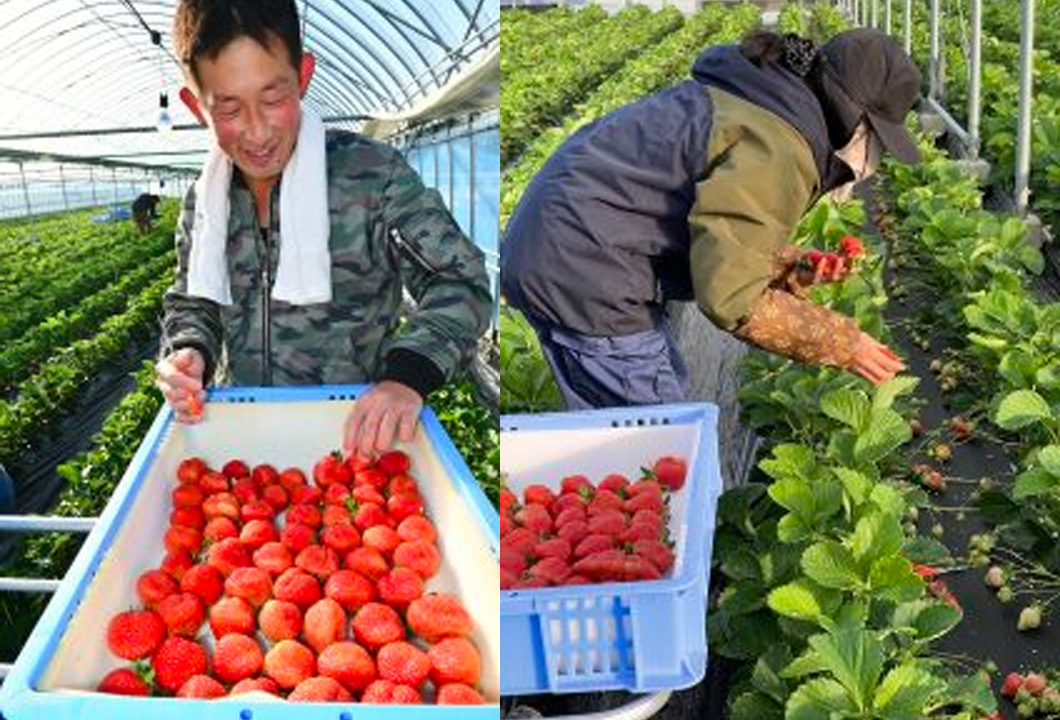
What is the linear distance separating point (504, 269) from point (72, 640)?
5.10ft

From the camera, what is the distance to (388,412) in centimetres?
143

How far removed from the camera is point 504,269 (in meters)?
2.62

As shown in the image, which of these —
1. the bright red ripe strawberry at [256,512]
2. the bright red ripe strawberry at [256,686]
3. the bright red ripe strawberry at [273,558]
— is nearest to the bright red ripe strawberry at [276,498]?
the bright red ripe strawberry at [256,512]

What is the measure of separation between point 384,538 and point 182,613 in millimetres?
250

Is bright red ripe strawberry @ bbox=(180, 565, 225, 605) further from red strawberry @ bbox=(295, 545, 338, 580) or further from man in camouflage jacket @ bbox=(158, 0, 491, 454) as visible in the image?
man in camouflage jacket @ bbox=(158, 0, 491, 454)

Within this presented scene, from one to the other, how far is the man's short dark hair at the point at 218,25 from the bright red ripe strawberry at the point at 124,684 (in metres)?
0.67

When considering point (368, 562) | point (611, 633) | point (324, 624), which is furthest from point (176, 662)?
point (611, 633)

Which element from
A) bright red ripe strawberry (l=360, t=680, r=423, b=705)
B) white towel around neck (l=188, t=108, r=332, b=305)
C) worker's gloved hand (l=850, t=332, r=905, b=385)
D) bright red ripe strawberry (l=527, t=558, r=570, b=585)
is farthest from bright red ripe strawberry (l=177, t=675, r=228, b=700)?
worker's gloved hand (l=850, t=332, r=905, b=385)

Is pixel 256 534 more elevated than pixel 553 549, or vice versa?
pixel 256 534

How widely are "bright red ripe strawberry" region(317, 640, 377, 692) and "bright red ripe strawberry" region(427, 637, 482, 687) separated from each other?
9 centimetres

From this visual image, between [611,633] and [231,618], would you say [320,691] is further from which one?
[611,633]

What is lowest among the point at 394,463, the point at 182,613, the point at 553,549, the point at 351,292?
the point at 553,549

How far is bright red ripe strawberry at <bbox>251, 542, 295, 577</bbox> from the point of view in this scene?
5.08 feet

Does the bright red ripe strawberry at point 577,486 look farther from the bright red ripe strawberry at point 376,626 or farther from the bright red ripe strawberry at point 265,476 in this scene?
the bright red ripe strawberry at point 376,626
